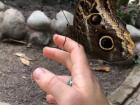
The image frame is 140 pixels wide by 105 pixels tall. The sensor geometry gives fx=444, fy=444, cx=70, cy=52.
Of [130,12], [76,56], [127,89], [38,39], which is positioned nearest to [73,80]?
[76,56]

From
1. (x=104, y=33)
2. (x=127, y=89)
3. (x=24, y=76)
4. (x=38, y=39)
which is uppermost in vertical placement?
(x=104, y=33)

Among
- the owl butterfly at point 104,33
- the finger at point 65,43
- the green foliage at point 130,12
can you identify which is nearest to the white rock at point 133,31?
the green foliage at point 130,12

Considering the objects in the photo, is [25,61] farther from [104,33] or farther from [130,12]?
[104,33]

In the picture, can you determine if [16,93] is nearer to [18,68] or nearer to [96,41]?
[18,68]

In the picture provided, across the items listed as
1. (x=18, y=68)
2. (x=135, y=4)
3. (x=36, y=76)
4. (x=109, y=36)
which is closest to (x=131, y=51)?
(x=109, y=36)

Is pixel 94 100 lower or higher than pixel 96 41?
lower

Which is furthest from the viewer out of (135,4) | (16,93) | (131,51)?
(135,4)

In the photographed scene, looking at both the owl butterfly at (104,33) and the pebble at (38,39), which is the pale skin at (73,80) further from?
the pebble at (38,39)
